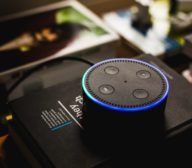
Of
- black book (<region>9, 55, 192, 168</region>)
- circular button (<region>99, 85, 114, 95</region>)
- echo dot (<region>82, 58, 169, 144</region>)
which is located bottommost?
black book (<region>9, 55, 192, 168</region>)

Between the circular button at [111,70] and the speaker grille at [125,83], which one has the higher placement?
the circular button at [111,70]

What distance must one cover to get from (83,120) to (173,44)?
505 mm

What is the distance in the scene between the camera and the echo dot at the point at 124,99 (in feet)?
1.60

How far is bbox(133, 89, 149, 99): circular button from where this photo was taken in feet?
1.66

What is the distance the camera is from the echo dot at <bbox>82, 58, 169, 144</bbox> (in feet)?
1.60

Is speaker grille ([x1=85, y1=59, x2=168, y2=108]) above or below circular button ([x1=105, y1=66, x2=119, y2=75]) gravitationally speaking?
below

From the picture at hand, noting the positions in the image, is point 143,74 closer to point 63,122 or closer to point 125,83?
point 125,83

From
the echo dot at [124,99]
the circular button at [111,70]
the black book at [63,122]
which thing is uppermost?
the circular button at [111,70]

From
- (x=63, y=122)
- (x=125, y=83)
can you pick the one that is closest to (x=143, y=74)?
(x=125, y=83)

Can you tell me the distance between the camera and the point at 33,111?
1.86 ft

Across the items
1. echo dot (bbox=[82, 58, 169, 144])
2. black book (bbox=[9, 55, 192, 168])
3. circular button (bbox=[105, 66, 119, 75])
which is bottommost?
black book (bbox=[9, 55, 192, 168])

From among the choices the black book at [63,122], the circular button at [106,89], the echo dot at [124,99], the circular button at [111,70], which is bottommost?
the black book at [63,122]

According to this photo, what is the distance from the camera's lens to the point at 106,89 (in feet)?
1.69

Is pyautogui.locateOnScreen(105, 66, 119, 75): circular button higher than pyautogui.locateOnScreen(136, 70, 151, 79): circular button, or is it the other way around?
pyautogui.locateOnScreen(105, 66, 119, 75): circular button
